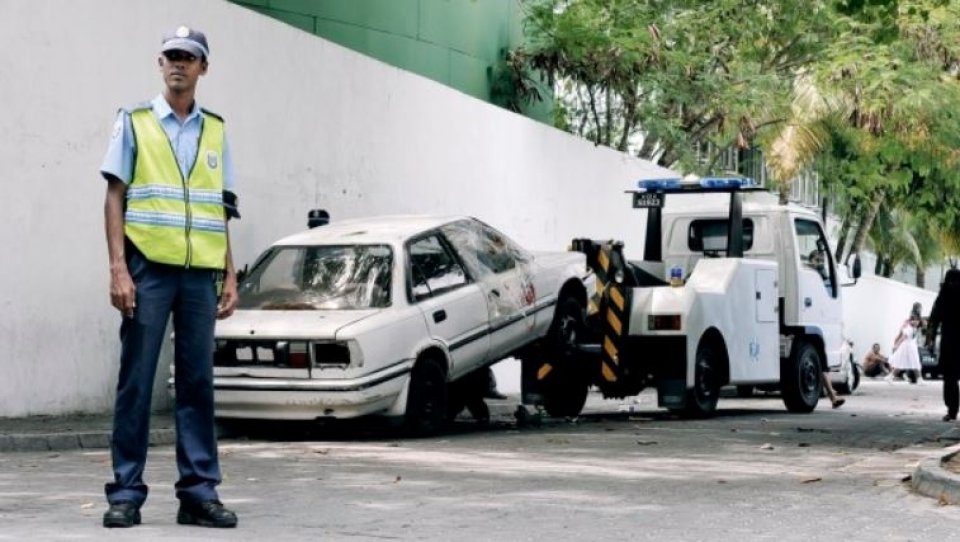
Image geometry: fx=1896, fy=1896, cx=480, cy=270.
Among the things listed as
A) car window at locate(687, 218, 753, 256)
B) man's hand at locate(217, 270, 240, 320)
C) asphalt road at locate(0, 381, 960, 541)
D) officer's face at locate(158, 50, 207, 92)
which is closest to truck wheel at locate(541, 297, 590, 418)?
asphalt road at locate(0, 381, 960, 541)

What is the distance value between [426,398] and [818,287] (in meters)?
7.89

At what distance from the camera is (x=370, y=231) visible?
1603 cm

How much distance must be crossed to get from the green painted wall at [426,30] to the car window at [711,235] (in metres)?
5.45

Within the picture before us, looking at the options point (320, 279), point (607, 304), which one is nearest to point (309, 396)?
point (320, 279)

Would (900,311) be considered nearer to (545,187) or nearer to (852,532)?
(545,187)

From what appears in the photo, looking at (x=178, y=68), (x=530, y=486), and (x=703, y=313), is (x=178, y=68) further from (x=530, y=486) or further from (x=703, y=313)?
(x=703, y=313)

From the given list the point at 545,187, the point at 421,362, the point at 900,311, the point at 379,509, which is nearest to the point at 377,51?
the point at 545,187

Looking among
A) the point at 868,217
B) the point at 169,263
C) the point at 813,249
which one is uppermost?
the point at 868,217

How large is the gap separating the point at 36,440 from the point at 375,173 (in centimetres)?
794

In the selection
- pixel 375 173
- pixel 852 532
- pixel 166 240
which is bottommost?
pixel 852 532

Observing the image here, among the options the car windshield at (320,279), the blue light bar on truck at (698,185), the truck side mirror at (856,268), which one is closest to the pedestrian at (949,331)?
the truck side mirror at (856,268)

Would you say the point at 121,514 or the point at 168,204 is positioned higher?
the point at 168,204

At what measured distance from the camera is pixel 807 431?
1738 cm

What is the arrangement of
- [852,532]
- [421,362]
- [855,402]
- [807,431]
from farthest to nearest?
[855,402] → [807,431] → [421,362] → [852,532]
